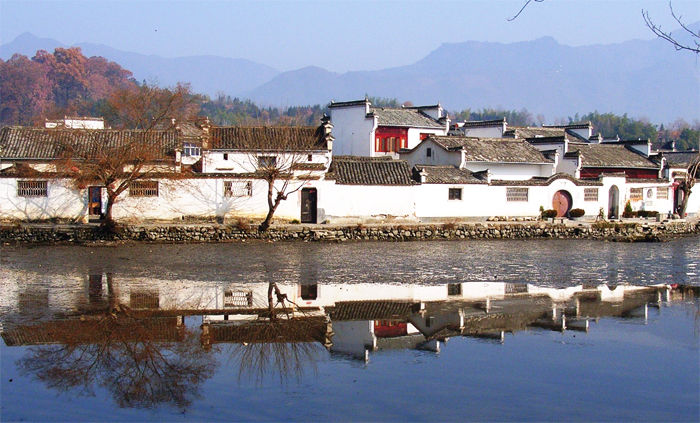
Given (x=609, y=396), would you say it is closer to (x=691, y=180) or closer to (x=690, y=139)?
(x=691, y=180)

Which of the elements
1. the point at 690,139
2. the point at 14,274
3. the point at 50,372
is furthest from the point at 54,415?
the point at 690,139

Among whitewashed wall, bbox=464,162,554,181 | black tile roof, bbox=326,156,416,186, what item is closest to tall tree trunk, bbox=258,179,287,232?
black tile roof, bbox=326,156,416,186

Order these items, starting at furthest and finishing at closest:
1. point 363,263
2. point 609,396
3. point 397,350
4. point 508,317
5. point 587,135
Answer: point 587,135 < point 363,263 < point 508,317 < point 397,350 < point 609,396

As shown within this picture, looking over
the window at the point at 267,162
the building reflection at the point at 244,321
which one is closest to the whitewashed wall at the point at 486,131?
the window at the point at 267,162

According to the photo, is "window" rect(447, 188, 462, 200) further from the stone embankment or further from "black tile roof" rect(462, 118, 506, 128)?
"black tile roof" rect(462, 118, 506, 128)

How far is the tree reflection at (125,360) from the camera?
9094mm

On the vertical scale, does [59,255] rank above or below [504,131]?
below

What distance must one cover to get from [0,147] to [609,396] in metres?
29.4

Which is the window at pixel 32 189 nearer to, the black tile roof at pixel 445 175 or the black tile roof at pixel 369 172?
the black tile roof at pixel 369 172

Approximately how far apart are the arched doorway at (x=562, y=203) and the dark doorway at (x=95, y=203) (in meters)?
22.3

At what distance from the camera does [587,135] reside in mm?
51312

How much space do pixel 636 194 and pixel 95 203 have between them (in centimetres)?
2905

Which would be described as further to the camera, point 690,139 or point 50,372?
point 690,139

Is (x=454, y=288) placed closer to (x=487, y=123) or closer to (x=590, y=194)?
(x=590, y=194)
